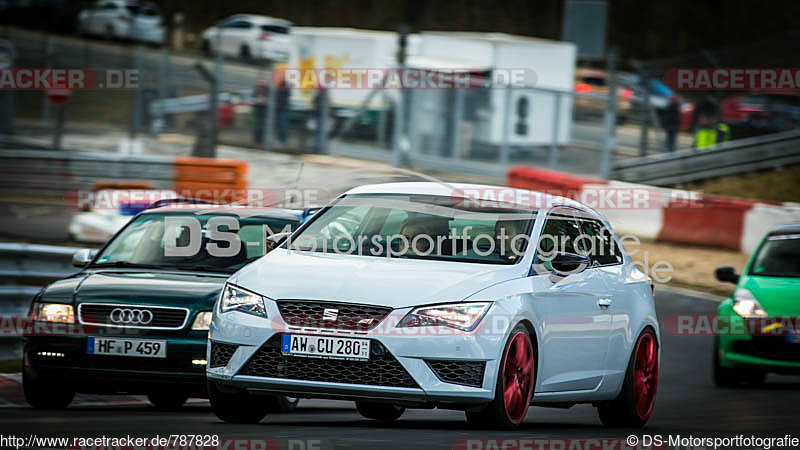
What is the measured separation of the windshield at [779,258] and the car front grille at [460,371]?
6.40 meters

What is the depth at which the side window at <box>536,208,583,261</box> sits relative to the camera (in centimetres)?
818

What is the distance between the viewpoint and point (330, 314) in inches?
282

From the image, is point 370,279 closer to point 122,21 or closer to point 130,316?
point 130,316

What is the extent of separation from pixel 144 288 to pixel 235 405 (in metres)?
1.75

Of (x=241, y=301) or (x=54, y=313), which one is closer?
(x=241, y=301)

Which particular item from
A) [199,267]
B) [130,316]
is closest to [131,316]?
[130,316]

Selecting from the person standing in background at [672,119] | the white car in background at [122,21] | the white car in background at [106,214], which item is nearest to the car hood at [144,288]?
the white car in background at [106,214]

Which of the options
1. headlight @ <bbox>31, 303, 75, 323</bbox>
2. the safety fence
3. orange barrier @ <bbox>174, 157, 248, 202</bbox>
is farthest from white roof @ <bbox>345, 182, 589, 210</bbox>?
orange barrier @ <bbox>174, 157, 248, 202</bbox>

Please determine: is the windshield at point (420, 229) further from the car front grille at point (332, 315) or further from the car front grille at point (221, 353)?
the car front grille at point (221, 353)

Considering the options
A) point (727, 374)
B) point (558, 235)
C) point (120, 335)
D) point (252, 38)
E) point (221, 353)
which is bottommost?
point (727, 374)

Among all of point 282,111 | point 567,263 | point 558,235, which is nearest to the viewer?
point 567,263

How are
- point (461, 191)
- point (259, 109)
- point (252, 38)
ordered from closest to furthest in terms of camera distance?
point (461, 191)
point (259, 109)
point (252, 38)

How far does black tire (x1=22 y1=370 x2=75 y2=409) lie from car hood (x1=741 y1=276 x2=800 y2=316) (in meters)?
6.43

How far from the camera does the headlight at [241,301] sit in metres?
7.34
